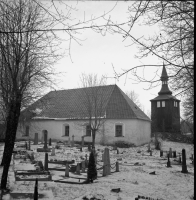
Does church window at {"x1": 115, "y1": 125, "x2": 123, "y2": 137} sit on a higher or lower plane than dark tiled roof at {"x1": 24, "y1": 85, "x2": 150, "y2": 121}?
lower

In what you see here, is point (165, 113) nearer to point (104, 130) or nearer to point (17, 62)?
point (104, 130)

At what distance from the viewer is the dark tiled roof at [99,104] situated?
2688 centimetres

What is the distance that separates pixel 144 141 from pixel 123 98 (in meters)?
6.01

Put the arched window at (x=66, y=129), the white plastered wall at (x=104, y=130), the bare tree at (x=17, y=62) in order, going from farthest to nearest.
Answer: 1. the arched window at (x=66, y=129)
2. the white plastered wall at (x=104, y=130)
3. the bare tree at (x=17, y=62)

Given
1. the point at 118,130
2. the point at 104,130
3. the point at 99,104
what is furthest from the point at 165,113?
the point at 104,130

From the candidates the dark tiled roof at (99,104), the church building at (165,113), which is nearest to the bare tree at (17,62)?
the dark tiled roof at (99,104)

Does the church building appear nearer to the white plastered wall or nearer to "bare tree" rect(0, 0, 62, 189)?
the white plastered wall

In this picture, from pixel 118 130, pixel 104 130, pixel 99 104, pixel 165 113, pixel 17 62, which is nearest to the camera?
pixel 17 62

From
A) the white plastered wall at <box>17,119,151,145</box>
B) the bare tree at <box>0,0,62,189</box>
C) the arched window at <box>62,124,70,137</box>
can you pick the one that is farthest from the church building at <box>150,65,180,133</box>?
the bare tree at <box>0,0,62,189</box>

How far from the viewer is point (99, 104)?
27.1 metres

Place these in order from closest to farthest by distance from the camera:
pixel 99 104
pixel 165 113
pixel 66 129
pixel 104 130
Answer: pixel 104 130, pixel 99 104, pixel 66 129, pixel 165 113

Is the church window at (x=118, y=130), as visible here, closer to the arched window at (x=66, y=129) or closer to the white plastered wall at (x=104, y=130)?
the white plastered wall at (x=104, y=130)

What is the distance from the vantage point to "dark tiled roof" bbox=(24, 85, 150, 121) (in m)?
26.9

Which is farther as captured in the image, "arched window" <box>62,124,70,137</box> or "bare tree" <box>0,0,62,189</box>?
"arched window" <box>62,124,70,137</box>
